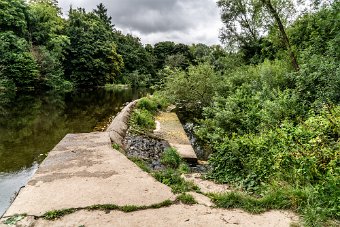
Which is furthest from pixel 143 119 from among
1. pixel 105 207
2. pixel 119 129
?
pixel 105 207

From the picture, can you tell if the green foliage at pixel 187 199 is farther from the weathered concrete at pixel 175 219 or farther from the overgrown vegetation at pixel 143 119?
the overgrown vegetation at pixel 143 119


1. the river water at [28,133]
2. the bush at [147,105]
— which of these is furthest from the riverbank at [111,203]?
the bush at [147,105]

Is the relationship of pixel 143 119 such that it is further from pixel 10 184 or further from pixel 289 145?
pixel 289 145

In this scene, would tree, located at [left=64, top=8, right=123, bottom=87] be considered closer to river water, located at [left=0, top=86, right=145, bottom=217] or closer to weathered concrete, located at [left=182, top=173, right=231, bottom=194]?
river water, located at [left=0, top=86, right=145, bottom=217]

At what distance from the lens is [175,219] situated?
150 inches

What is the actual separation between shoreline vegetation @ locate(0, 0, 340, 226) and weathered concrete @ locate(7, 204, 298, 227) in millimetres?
210

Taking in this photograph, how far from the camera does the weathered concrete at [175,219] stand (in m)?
3.71

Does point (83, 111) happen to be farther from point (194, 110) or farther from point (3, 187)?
point (3, 187)

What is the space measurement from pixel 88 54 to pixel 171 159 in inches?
1530

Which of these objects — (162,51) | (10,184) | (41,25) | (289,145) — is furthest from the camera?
(162,51)

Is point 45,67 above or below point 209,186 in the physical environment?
above

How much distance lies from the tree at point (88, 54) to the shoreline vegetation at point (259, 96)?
147 inches

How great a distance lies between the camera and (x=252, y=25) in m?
26.8

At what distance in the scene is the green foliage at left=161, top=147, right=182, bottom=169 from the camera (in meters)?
7.36
